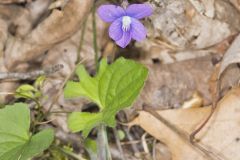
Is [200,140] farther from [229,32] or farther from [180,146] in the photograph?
[229,32]

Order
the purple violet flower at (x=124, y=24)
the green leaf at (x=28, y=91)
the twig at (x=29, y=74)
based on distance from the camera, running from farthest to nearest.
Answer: the green leaf at (x=28, y=91)
the twig at (x=29, y=74)
the purple violet flower at (x=124, y=24)

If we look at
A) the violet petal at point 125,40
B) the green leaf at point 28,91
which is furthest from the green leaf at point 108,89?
the green leaf at point 28,91

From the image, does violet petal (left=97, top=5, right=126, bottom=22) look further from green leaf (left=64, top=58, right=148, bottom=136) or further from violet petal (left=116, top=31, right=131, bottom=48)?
green leaf (left=64, top=58, right=148, bottom=136)

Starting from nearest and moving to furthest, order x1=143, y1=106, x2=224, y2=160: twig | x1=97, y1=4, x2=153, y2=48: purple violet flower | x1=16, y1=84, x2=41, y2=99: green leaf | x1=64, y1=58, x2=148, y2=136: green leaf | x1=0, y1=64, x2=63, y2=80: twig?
x1=64, y1=58, x2=148, y2=136: green leaf
x1=97, y1=4, x2=153, y2=48: purple violet flower
x1=143, y1=106, x2=224, y2=160: twig
x1=0, y1=64, x2=63, y2=80: twig
x1=16, y1=84, x2=41, y2=99: green leaf

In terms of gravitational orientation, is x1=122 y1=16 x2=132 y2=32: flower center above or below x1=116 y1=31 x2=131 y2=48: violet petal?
above

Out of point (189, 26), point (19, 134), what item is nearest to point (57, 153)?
point (19, 134)

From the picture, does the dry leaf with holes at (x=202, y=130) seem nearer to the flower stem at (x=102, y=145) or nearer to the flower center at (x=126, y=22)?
the flower stem at (x=102, y=145)

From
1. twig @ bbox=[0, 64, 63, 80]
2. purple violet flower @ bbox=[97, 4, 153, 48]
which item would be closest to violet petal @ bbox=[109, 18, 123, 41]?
purple violet flower @ bbox=[97, 4, 153, 48]
